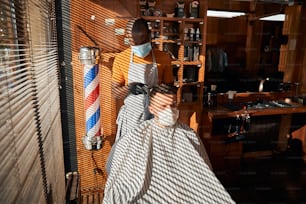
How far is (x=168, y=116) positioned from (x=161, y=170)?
0.28 meters

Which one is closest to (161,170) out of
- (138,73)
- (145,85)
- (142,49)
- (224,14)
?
(145,85)

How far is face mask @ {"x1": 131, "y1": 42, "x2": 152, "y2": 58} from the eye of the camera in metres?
1.60

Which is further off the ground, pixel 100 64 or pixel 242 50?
pixel 242 50

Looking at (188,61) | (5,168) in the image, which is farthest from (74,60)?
(5,168)

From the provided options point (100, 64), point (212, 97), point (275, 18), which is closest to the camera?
point (100, 64)

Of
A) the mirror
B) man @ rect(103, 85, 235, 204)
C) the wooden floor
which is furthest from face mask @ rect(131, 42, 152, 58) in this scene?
the mirror

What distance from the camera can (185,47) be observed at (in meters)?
2.52

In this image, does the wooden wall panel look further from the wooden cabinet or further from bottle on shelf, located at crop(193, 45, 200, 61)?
bottle on shelf, located at crop(193, 45, 200, 61)

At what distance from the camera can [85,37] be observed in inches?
80.4

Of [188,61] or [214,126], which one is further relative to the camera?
[214,126]

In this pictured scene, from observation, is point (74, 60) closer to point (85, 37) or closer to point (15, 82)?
point (85, 37)

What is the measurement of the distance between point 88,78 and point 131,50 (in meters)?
0.43

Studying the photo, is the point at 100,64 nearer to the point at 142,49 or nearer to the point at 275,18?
the point at 142,49

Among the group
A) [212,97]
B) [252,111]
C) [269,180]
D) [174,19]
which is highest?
[174,19]
